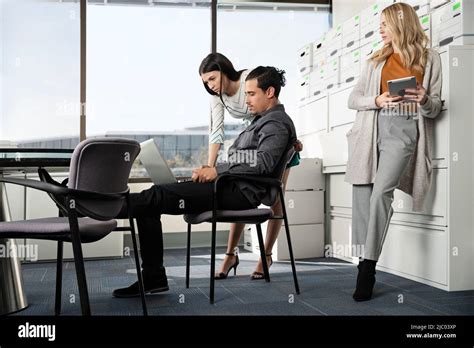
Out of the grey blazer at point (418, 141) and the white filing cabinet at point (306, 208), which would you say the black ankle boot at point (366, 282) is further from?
the white filing cabinet at point (306, 208)

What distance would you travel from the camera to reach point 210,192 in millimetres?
2180

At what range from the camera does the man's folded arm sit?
2238 millimetres

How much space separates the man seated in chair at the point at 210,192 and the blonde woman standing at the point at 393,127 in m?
0.34

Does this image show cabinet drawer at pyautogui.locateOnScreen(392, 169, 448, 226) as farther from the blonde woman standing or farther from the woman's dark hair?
the woman's dark hair

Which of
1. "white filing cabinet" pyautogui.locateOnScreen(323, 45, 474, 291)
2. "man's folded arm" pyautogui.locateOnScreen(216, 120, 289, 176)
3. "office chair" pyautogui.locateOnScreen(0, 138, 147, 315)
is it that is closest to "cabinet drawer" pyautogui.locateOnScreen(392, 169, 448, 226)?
"white filing cabinet" pyautogui.locateOnScreen(323, 45, 474, 291)

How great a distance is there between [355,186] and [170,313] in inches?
39.0

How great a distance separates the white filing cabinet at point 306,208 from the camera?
346 centimetres

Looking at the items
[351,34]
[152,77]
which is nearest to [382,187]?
[351,34]

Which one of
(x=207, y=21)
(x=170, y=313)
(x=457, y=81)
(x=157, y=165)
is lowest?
(x=170, y=313)

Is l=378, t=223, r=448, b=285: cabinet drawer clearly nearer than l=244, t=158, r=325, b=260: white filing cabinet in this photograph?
Yes

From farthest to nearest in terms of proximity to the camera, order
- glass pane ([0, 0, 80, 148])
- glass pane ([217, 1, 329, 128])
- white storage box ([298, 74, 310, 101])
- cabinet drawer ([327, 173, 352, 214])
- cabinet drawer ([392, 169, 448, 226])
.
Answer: glass pane ([217, 1, 329, 128]) → white storage box ([298, 74, 310, 101]) → glass pane ([0, 0, 80, 148]) → cabinet drawer ([327, 173, 352, 214]) → cabinet drawer ([392, 169, 448, 226])
